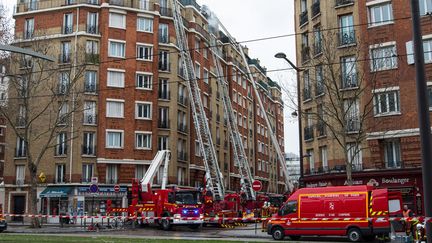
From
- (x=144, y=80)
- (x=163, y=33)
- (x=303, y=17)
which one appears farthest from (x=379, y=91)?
(x=163, y=33)

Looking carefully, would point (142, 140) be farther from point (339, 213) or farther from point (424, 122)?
point (424, 122)

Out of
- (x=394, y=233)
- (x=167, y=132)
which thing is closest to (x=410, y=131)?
(x=394, y=233)

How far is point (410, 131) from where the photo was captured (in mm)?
29312

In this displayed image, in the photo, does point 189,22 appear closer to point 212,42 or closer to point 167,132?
point 212,42

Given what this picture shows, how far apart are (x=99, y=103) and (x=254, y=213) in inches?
711

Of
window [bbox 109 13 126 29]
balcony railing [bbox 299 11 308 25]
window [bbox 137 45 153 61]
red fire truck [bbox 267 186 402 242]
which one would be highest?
window [bbox 109 13 126 29]

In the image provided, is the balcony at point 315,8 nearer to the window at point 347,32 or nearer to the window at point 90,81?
the window at point 347,32

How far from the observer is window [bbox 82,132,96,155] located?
43938 mm

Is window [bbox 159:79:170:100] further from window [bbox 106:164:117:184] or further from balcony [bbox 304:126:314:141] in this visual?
balcony [bbox 304:126:314:141]

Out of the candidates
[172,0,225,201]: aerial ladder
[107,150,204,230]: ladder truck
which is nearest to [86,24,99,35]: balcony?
[172,0,225,201]: aerial ladder

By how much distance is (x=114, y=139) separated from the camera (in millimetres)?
44812

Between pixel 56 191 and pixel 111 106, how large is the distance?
28.7ft

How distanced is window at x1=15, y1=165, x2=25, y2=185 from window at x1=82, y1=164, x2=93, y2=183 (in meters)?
6.05

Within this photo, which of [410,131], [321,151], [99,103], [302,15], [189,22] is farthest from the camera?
[189,22]
